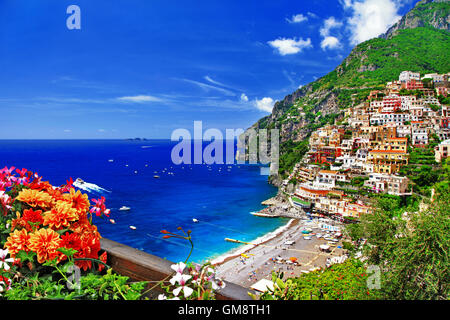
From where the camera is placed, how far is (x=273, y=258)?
14.6 m

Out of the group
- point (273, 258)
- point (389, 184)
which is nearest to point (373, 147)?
point (389, 184)

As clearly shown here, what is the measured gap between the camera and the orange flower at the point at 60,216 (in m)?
0.92

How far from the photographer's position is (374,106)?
33.6 m

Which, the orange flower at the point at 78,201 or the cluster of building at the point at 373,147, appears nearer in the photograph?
the orange flower at the point at 78,201

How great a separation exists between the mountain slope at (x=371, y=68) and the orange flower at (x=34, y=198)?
35834 mm

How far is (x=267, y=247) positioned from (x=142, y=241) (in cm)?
793

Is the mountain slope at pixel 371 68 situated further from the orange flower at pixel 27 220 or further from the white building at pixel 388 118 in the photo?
the orange flower at pixel 27 220

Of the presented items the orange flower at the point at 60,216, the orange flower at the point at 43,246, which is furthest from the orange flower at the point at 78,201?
the orange flower at the point at 43,246

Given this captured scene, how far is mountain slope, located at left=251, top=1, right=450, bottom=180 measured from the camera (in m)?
46.4

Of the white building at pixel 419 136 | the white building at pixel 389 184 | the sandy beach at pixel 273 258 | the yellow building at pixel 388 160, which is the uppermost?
the white building at pixel 419 136

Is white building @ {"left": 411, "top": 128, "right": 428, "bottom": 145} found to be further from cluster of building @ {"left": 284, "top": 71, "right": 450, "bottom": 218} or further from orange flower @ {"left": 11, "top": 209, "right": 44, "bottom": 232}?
orange flower @ {"left": 11, "top": 209, "right": 44, "bottom": 232}
